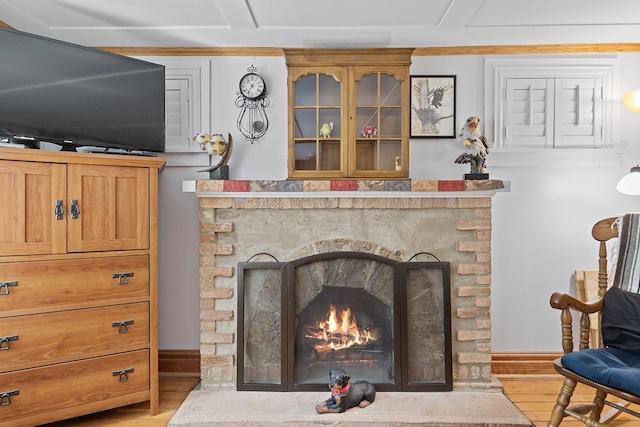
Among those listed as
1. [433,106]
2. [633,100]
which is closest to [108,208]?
[433,106]

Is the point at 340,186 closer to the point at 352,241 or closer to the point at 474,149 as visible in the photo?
the point at 352,241

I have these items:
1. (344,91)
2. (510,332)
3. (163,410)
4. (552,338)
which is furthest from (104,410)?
(552,338)

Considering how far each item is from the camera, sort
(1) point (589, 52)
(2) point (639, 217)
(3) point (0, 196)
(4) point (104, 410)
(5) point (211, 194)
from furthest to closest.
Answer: (1) point (589, 52) → (5) point (211, 194) → (4) point (104, 410) → (2) point (639, 217) → (3) point (0, 196)

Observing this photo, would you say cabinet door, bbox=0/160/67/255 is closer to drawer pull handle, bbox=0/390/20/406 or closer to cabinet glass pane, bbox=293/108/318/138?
drawer pull handle, bbox=0/390/20/406

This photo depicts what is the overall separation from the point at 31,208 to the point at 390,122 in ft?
6.36

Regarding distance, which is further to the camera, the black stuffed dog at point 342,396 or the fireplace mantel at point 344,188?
the fireplace mantel at point 344,188

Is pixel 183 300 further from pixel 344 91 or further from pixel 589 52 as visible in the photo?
pixel 589 52

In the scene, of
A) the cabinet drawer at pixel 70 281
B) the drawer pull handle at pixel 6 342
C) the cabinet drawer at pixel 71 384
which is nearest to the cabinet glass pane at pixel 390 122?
the cabinet drawer at pixel 70 281

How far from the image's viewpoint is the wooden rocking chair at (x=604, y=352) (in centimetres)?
164

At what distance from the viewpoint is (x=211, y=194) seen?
2447 millimetres

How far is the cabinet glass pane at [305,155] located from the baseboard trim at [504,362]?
1.43 m

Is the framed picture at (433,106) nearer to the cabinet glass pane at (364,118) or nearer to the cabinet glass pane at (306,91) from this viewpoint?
the cabinet glass pane at (364,118)

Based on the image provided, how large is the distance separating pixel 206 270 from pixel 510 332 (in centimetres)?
201

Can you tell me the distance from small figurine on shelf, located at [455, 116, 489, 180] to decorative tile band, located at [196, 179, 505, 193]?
11 centimetres
